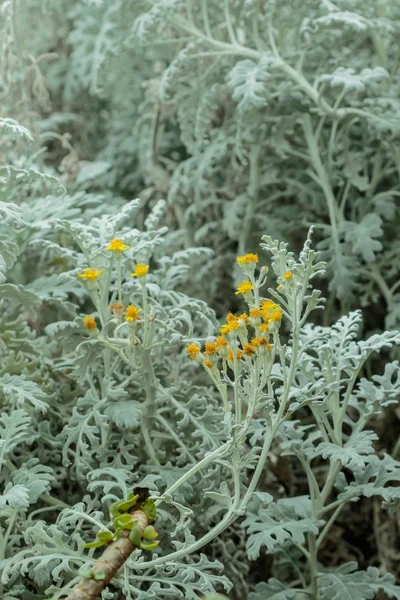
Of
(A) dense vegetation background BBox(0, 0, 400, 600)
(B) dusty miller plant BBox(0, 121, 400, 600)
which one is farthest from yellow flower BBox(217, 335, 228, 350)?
(A) dense vegetation background BBox(0, 0, 400, 600)

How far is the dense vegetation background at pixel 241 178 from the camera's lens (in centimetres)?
133

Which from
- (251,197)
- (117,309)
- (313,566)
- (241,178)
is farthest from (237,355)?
(241,178)

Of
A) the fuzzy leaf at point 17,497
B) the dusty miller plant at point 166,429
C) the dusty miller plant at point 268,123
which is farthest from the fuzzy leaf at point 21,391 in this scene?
the dusty miller plant at point 268,123

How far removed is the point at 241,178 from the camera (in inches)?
69.5

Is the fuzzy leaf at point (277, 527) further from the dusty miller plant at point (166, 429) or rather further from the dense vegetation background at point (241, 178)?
the dense vegetation background at point (241, 178)

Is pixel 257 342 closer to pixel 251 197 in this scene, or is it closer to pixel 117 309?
pixel 117 309

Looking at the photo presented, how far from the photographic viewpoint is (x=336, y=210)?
155 centimetres

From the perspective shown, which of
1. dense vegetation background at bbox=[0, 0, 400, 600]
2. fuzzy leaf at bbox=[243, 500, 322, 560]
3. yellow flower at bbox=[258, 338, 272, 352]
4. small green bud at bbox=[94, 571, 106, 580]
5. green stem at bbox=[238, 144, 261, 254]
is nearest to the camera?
small green bud at bbox=[94, 571, 106, 580]

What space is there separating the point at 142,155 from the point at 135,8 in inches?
14.7

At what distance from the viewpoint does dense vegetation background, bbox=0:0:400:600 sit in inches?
52.2

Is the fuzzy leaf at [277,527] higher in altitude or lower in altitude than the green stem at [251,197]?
lower

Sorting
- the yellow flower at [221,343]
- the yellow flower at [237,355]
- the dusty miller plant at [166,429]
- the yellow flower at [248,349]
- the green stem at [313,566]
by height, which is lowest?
the green stem at [313,566]

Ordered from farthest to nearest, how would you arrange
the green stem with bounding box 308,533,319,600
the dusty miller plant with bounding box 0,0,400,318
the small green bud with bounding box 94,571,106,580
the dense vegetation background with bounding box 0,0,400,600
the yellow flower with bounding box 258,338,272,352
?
the dusty miller plant with bounding box 0,0,400,318
the dense vegetation background with bounding box 0,0,400,600
the green stem with bounding box 308,533,319,600
the yellow flower with bounding box 258,338,272,352
the small green bud with bounding box 94,571,106,580

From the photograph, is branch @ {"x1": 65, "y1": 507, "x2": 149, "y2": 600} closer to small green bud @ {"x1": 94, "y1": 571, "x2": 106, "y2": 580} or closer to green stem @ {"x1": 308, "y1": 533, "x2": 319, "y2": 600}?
small green bud @ {"x1": 94, "y1": 571, "x2": 106, "y2": 580}
